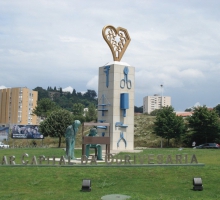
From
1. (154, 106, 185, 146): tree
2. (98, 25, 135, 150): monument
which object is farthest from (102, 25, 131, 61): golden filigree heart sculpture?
(154, 106, 185, 146): tree

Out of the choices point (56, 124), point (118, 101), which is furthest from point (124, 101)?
point (56, 124)

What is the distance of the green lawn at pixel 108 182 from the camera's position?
14227 millimetres

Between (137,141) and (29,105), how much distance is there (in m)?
54.7

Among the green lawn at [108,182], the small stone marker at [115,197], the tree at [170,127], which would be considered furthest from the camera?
the tree at [170,127]

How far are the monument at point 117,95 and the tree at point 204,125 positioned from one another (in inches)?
746

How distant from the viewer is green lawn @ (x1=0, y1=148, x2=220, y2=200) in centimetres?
1423

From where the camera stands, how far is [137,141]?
2367 inches

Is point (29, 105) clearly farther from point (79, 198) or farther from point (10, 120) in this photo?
point (79, 198)

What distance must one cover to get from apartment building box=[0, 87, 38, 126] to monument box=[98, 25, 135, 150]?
2652 inches

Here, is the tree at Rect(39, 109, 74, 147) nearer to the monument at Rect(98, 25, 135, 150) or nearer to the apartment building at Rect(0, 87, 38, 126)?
the monument at Rect(98, 25, 135, 150)

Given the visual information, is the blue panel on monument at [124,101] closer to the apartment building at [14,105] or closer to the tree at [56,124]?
the tree at [56,124]

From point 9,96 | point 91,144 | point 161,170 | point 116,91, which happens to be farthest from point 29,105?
point 161,170

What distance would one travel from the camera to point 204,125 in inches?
2085

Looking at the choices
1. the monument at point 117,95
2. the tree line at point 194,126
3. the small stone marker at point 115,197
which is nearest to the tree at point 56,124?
the tree line at point 194,126
